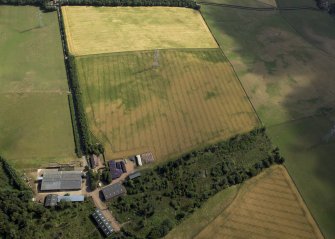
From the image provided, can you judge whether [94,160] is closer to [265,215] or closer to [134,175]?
[134,175]

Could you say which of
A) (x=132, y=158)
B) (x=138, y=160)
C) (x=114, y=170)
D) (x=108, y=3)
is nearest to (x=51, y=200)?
(x=114, y=170)

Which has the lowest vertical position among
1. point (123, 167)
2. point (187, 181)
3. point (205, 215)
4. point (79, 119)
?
point (205, 215)

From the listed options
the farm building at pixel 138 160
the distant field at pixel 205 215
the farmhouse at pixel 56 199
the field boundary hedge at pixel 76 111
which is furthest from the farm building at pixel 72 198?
the distant field at pixel 205 215

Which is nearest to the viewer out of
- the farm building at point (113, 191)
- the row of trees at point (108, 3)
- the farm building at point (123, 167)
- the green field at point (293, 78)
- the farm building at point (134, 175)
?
the farm building at point (113, 191)

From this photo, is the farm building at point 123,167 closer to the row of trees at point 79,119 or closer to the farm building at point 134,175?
the farm building at point 134,175

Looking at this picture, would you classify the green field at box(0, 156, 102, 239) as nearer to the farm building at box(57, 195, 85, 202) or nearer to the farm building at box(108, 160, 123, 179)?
the farm building at box(57, 195, 85, 202)

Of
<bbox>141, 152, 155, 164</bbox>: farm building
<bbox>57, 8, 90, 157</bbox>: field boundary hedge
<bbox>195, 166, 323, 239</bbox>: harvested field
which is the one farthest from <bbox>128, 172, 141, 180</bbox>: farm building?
<bbox>195, 166, 323, 239</bbox>: harvested field
